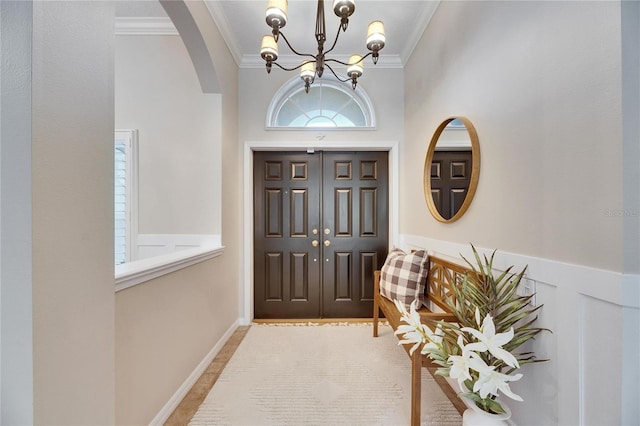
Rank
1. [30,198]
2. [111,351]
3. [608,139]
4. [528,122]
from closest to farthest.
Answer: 1. [30,198]
2. [608,139]
3. [111,351]
4. [528,122]

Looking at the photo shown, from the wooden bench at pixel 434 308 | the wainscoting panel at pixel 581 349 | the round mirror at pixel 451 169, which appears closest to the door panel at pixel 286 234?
the wooden bench at pixel 434 308

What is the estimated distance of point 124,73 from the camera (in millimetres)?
2461

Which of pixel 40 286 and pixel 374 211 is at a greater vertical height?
pixel 374 211

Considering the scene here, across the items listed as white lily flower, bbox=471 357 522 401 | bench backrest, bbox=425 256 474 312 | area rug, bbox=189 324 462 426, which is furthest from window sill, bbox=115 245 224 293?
bench backrest, bbox=425 256 474 312

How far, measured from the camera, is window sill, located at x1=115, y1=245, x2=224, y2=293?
3.95 ft

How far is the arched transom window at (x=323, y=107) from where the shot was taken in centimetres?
296

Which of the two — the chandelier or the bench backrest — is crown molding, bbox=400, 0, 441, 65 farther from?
the bench backrest

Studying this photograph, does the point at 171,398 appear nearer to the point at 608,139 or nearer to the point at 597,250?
the point at 597,250

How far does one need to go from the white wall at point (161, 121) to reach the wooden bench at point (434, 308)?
5.67 ft

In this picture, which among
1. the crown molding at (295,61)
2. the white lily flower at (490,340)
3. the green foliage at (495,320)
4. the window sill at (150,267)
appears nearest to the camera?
the white lily flower at (490,340)

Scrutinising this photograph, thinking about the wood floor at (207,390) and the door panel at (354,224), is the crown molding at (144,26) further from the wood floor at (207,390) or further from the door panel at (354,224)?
the wood floor at (207,390)

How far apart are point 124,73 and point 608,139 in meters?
3.35

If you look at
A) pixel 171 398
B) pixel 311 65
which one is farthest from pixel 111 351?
pixel 311 65

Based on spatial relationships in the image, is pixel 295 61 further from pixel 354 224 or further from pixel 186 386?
pixel 186 386
